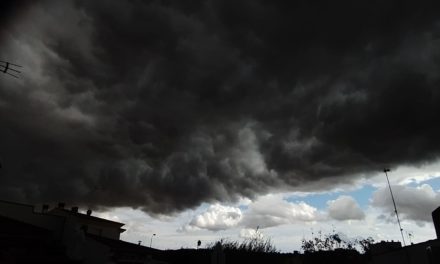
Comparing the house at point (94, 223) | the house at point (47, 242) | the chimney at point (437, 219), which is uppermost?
the house at point (94, 223)

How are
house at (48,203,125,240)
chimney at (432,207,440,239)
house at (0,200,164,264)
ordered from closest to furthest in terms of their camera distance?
house at (0,200,164,264), chimney at (432,207,440,239), house at (48,203,125,240)

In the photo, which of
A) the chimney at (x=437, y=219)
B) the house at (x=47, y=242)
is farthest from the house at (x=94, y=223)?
the chimney at (x=437, y=219)

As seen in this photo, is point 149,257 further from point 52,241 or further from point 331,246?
point 331,246

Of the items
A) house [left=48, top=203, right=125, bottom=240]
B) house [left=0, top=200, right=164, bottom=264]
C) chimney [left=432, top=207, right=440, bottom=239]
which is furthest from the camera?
house [left=48, top=203, right=125, bottom=240]

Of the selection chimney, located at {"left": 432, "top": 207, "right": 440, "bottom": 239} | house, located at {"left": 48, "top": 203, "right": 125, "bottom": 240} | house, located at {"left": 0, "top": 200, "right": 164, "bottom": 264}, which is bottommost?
house, located at {"left": 0, "top": 200, "right": 164, "bottom": 264}

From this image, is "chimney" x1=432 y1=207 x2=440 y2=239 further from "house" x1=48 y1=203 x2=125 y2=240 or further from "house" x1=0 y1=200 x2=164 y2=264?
"house" x1=48 y1=203 x2=125 y2=240

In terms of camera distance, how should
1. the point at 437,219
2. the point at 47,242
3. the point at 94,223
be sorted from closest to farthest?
the point at 47,242, the point at 437,219, the point at 94,223

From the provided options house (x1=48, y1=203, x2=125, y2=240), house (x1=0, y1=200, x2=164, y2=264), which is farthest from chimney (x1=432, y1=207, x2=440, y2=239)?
house (x1=48, y1=203, x2=125, y2=240)

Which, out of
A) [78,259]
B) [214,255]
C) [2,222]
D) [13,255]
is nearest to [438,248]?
[214,255]

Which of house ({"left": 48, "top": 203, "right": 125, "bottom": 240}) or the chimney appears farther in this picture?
house ({"left": 48, "top": 203, "right": 125, "bottom": 240})

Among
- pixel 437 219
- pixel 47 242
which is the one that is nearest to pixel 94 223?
pixel 47 242

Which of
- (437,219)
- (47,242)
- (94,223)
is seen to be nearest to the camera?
(47,242)

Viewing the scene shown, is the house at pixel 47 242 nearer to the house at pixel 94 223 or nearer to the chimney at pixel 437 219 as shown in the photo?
the chimney at pixel 437 219

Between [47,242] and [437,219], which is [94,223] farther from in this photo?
[437,219]
